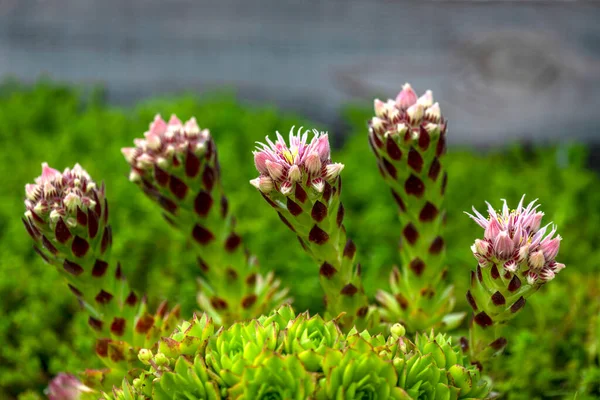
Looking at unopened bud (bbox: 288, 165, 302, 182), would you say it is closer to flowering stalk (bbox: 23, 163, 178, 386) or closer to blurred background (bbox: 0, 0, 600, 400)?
flowering stalk (bbox: 23, 163, 178, 386)

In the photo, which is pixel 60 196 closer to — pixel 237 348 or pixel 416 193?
pixel 237 348

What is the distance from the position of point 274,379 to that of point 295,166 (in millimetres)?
344

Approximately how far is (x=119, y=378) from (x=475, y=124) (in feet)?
7.85

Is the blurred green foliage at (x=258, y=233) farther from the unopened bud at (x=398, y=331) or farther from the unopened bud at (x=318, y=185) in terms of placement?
the unopened bud at (x=318, y=185)

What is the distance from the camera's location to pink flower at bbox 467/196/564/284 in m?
1.16

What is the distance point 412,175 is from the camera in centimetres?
144

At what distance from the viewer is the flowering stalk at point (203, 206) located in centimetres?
147

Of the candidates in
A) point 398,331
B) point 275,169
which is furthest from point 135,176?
point 398,331

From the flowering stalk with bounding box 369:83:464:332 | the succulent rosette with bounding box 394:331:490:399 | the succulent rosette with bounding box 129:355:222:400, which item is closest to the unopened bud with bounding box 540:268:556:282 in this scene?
the succulent rosette with bounding box 394:331:490:399

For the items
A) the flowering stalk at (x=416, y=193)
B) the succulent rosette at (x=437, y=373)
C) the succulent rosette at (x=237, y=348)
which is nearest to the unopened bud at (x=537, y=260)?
the succulent rosette at (x=437, y=373)

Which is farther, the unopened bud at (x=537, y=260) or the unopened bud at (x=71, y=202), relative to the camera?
the unopened bud at (x=71, y=202)

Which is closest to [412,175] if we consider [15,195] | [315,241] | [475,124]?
[315,241]

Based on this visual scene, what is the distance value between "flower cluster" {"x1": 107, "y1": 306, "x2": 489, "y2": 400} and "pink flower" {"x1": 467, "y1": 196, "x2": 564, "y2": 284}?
0.59ft

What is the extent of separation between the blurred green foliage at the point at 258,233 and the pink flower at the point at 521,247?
22.1 inches
